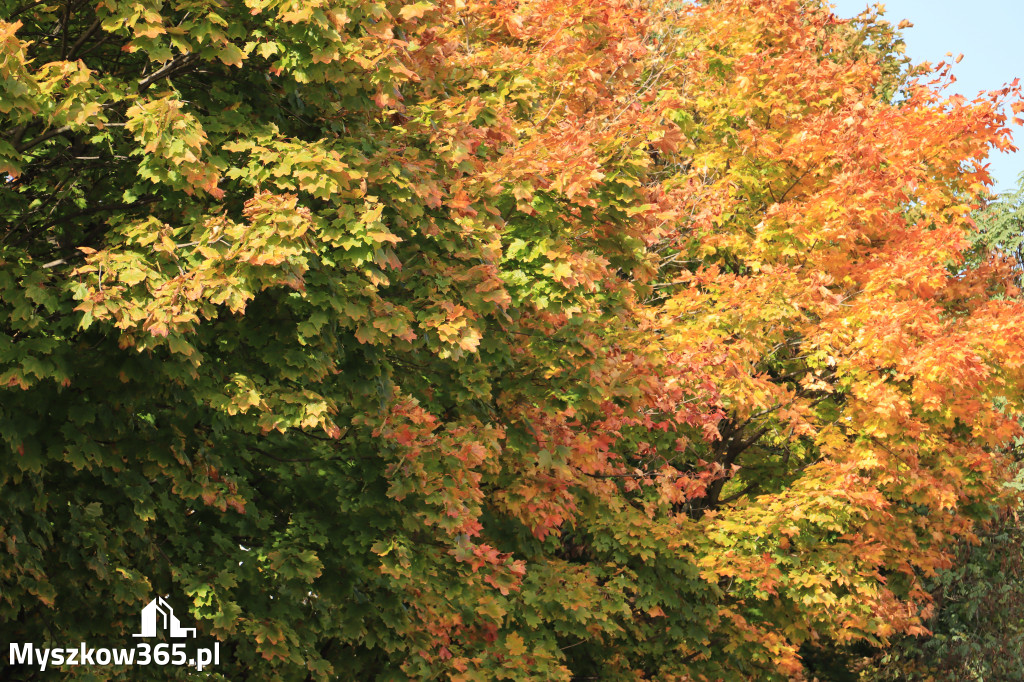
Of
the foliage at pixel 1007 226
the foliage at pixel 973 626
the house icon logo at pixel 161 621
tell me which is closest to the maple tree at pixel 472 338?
the house icon logo at pixel 161 621

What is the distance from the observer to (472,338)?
31.1ft

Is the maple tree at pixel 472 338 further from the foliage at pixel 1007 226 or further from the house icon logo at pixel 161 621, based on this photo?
the foliage at pixel 1007 226

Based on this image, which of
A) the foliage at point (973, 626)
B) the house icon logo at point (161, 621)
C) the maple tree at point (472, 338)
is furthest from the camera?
the foliage at point (973, 626)

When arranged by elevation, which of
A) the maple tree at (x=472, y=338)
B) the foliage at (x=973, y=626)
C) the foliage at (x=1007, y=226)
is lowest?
the foliage at (x=973, y=626)

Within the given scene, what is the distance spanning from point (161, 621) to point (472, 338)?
353 cm

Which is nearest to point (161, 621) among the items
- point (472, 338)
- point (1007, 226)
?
point (472, 338)

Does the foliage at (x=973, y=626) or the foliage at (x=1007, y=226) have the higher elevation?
the foliage at (x=1007, y=226)

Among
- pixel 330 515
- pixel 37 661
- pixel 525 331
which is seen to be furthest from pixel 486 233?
pixel 37 661

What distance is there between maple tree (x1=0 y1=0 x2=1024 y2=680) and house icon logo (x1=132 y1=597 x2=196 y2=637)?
154mm

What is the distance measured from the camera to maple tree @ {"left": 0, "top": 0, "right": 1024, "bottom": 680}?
811 cm

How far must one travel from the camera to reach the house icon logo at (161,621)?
8773mm

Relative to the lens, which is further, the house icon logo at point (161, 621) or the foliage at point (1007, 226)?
the foliage at point (1007, 226)

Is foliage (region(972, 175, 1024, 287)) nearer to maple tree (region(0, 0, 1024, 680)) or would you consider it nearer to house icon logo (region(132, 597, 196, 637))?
maple tree (region(0, 0, 1024, 680))

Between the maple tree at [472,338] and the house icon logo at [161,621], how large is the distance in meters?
0.15
